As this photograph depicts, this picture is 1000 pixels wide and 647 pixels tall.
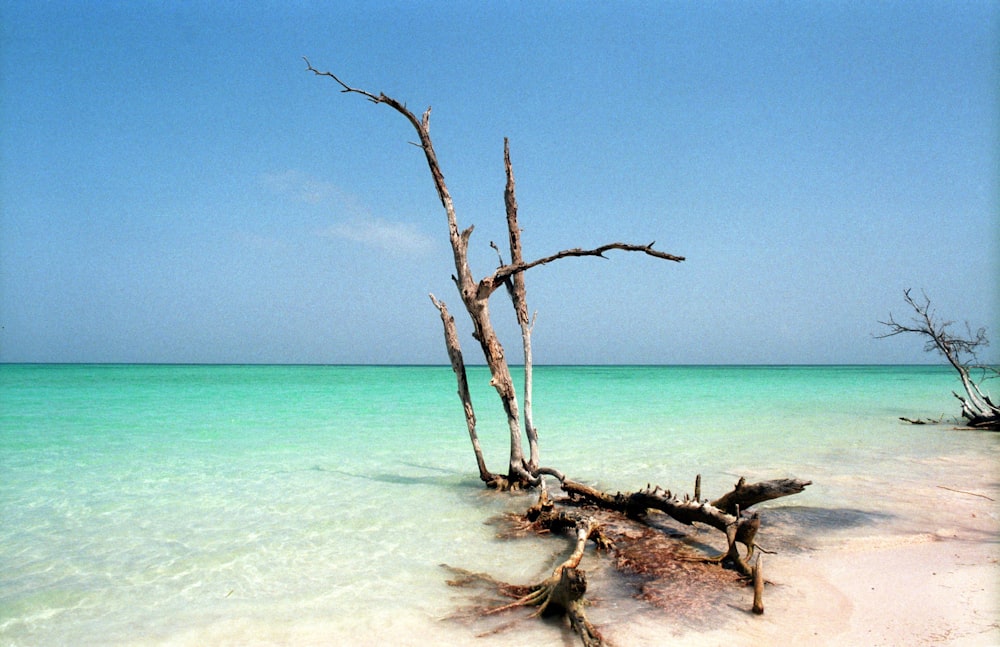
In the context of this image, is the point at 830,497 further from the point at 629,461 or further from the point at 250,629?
the point at 250,629

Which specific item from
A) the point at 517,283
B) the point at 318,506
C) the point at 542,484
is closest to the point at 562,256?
the point at 517,283

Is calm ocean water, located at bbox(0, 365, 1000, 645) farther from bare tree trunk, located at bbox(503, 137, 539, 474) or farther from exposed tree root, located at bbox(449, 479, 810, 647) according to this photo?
bare tree trunk, located at bbox(503, 137, 539, 474)

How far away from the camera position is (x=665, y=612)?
347 cm

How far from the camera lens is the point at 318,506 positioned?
6629 mm

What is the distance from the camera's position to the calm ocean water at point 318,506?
12.6 ft

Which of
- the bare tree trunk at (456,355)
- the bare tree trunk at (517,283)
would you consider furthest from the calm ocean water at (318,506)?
the bare tree trunk at (517,283)

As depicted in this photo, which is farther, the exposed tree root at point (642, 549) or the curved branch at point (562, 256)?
the curved branch at point (562, 256)

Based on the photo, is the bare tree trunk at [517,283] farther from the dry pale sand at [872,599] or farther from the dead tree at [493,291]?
the dry pale sand at [872,599]

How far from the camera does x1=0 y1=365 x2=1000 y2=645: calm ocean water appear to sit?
384 cm

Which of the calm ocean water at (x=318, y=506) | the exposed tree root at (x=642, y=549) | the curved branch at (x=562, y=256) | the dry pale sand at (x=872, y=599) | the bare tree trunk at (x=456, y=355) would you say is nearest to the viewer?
the dry pale sand at (x=872, y=599)

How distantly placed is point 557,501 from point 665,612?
Answer: 299 cm

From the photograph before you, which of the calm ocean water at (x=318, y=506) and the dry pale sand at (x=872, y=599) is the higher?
the dry pale sand at (x=872, y=599)

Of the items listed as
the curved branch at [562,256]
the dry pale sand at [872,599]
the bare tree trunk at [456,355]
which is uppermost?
the curved branch at [562,256]

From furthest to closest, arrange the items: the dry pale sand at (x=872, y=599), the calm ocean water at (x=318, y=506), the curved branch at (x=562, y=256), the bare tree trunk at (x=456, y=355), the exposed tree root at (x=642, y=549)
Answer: the bare tree trunk at (x=456, y=355), the curved branch at (x=562, y=256), the calm ocean water at (x=318, y=506), the exposed tree root at (x=642, y=549), the dry pale sand at (x=872, y=599)
